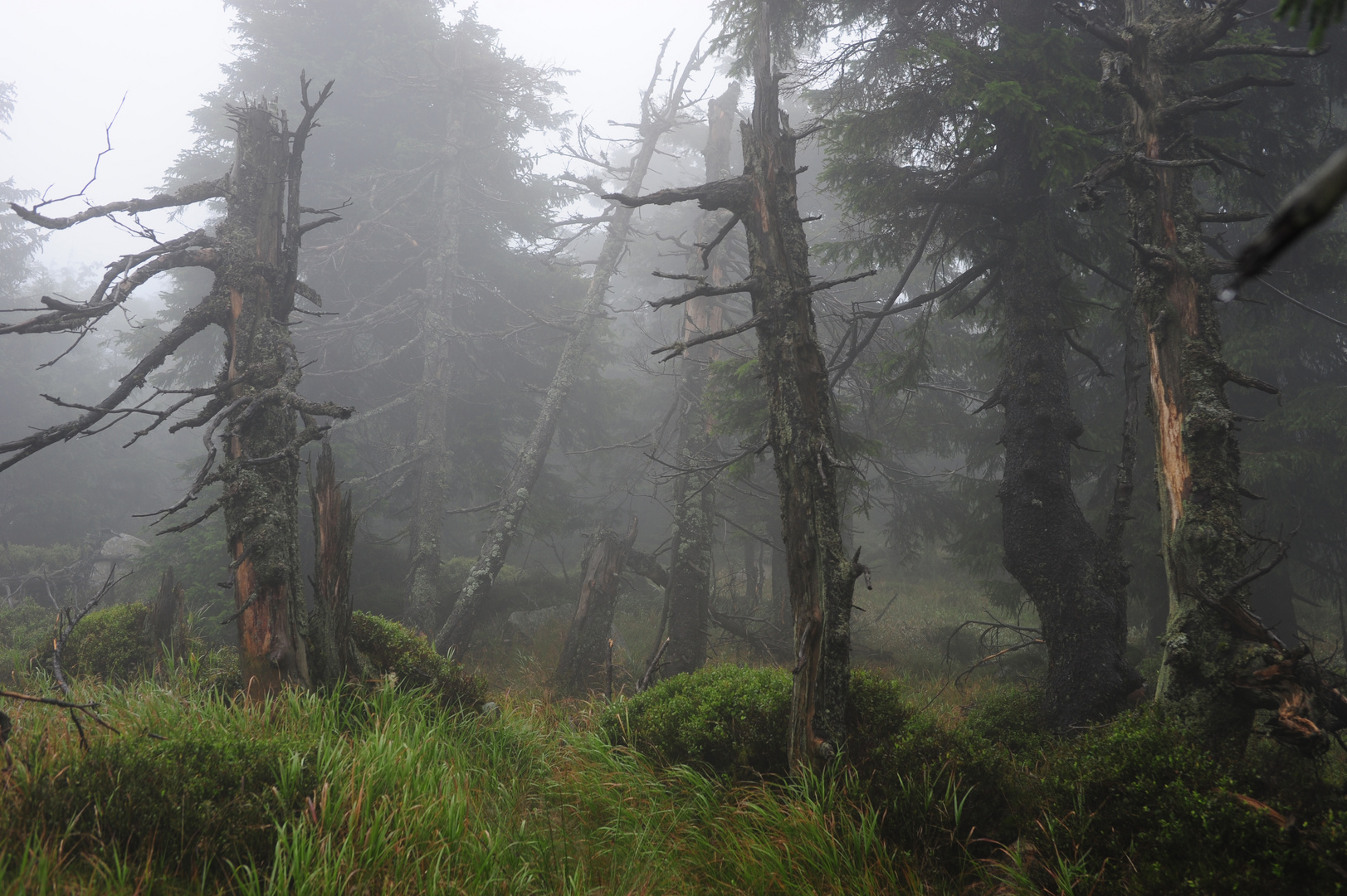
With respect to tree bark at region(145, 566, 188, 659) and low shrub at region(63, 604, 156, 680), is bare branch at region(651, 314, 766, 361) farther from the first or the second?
low shrub at region(63, 604, 156, 680)

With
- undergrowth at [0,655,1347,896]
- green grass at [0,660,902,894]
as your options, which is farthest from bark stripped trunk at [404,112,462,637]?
green grass at [0,660,902,894]

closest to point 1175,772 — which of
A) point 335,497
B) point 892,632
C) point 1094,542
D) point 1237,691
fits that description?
point 1237,691

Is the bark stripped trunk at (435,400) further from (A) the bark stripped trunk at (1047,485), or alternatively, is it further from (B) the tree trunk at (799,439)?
(A) the bark stripped trunk at (1047,485)

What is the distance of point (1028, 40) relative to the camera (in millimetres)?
7031

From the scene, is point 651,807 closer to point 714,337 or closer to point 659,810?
point 659,810

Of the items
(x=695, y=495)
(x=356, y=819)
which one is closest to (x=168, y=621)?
Result: (x=356, y=819)

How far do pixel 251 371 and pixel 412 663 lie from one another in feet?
10.8

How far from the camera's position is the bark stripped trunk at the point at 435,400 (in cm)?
1296

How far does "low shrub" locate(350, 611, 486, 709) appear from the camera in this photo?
271 inches

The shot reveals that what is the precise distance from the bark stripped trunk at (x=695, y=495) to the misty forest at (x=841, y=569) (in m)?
0.09

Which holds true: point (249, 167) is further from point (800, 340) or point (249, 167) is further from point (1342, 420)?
point (1342, 420)

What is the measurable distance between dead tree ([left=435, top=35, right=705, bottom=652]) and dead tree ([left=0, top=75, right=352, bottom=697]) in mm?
4236

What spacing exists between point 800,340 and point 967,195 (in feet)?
12.8

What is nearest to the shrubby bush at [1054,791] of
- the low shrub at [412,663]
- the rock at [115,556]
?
the low shrub at [412,663]
